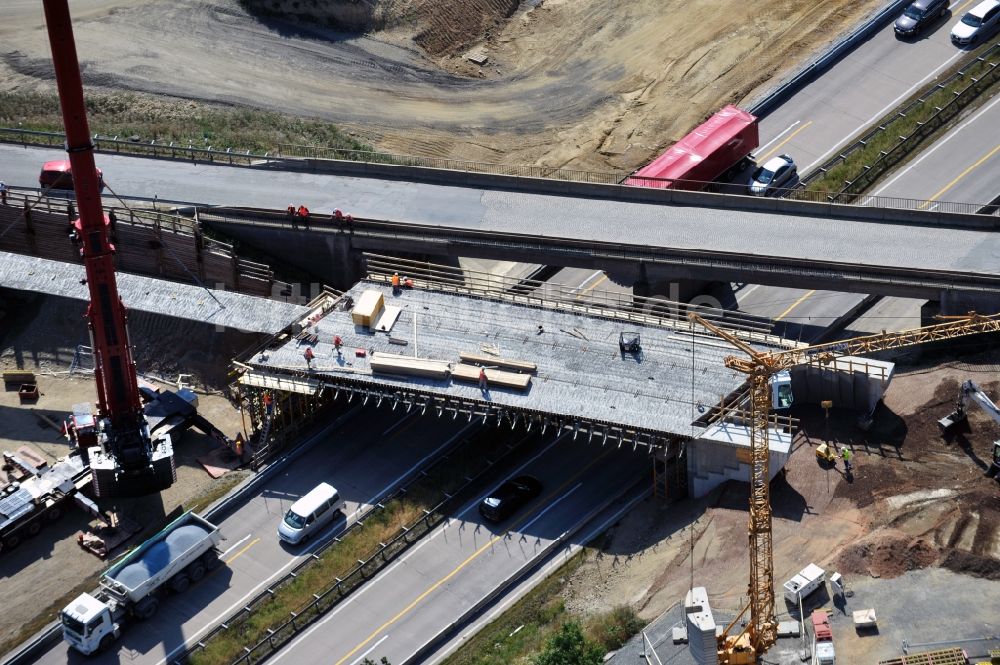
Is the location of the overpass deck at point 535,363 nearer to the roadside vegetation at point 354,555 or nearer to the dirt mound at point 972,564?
the roadside vegetation at point 354,555

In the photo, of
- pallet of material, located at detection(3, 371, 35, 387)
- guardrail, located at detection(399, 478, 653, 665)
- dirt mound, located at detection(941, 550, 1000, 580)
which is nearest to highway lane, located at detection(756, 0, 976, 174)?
guardrail, located at detection(399, 478, 653, 665)

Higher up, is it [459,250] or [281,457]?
[459,250]

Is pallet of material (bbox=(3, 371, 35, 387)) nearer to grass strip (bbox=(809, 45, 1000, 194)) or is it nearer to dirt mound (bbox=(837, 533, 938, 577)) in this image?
dirt mound (bbox=(837, 533, 938, 577))

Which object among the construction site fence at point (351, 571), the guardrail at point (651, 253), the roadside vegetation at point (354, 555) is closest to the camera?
the construction site fence at point (351, 571)

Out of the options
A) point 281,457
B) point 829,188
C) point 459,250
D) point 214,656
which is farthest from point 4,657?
point 829,188

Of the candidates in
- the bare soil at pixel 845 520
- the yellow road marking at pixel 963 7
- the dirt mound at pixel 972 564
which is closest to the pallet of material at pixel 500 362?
the bare soil at pixel 845 520

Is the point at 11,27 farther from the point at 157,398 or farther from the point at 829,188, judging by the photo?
the point at 829,188
